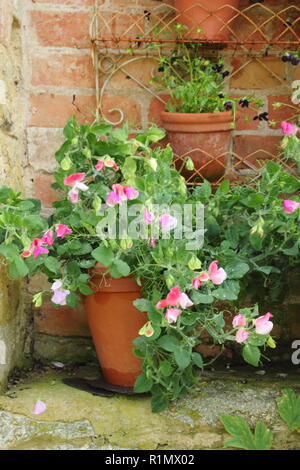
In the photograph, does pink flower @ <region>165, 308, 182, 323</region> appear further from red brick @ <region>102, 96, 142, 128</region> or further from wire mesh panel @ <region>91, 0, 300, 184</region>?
red brick @ <region>102, 96, 142, 128</region>

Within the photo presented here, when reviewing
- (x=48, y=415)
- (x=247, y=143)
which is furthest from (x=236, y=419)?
(x=247, y=143)

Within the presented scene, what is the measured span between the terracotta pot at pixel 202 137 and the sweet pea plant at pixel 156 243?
0.16 meters

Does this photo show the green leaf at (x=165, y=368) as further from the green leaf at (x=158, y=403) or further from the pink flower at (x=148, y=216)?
the pink flower at (x=148, y=216)

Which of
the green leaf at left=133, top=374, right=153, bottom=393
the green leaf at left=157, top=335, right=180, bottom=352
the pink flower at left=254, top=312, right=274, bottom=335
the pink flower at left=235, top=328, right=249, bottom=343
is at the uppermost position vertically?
the pink flower at left=254, top=312, right=274, bottom=335

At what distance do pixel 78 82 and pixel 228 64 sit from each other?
503 millimetres

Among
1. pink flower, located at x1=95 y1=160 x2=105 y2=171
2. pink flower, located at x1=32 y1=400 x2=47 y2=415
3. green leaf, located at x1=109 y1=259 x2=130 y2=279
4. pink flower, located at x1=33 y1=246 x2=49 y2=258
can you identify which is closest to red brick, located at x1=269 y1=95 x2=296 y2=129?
pink flower, located at x1=95 y1=160 x2=105 y2=171

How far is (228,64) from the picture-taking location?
2.14 metres

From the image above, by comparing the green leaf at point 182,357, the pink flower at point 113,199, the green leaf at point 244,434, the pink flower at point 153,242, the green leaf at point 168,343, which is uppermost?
the pink flower at point 113,199

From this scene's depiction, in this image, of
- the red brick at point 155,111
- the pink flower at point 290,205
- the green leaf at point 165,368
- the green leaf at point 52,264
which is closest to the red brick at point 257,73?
the red brick at point 155,111

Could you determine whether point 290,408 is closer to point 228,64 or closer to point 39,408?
point 39,408

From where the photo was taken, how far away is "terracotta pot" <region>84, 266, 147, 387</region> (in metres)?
1.81

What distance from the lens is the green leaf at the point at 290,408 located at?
1704mm

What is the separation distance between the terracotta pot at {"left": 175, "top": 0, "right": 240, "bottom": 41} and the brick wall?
0.38ft

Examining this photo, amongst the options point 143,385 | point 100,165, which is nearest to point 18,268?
point 100,165
